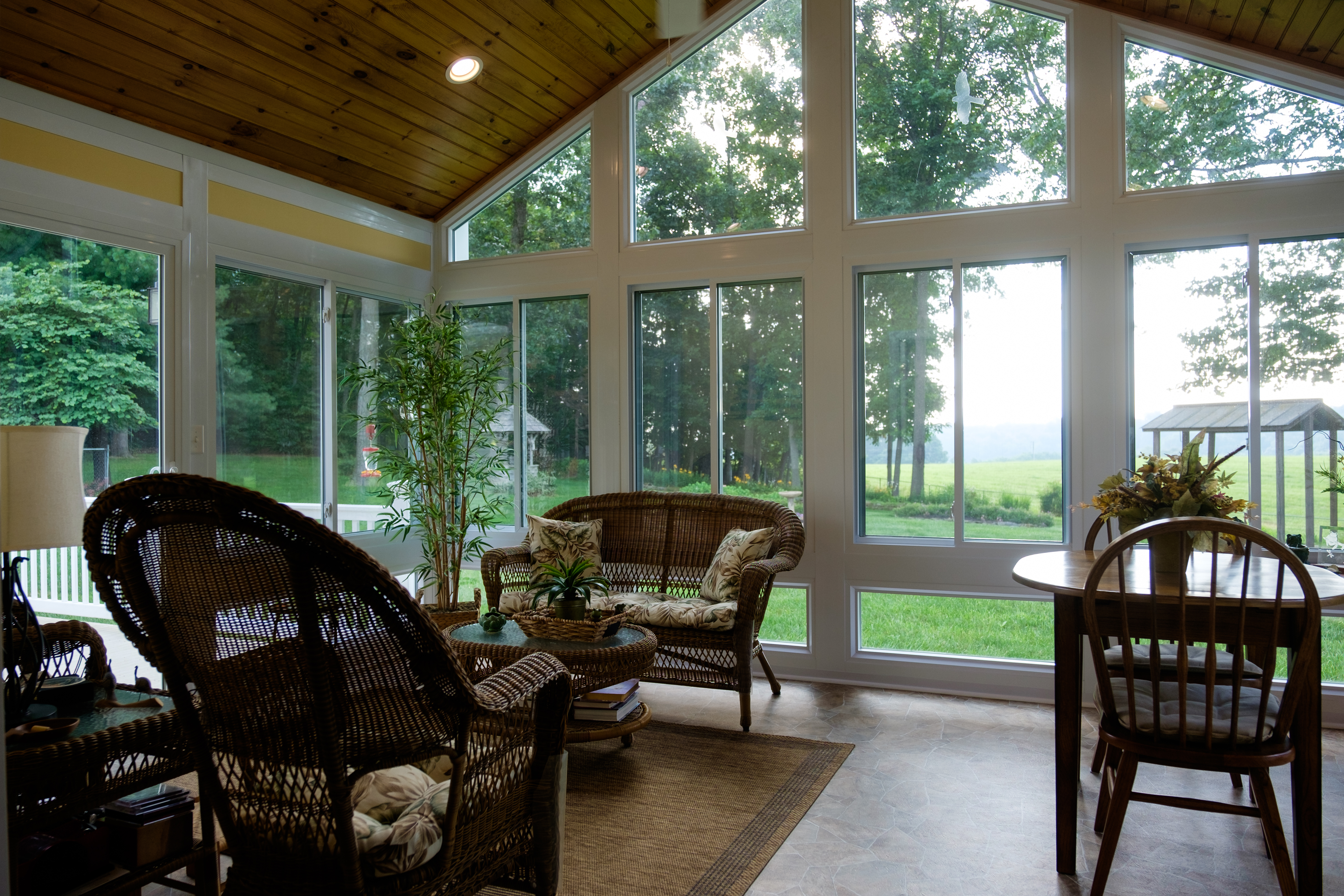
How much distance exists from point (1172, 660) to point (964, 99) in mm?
2883

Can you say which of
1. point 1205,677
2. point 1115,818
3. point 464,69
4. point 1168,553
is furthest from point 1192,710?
point 464,69

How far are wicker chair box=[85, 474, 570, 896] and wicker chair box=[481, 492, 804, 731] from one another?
220 cm

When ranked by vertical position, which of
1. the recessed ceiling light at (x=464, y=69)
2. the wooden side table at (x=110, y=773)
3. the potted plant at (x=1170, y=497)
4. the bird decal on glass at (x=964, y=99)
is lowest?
the wooden side table at (x=110, y=773)

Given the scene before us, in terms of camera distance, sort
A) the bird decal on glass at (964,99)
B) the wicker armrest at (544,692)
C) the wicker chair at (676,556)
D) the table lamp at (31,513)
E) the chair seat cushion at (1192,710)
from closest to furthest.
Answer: the wicker armrest at (544,692) < the table lamp at (31,513) < the chair seat cushion at (1192,710) < the wicker chair at (676,556) < the bird decal on glass at (964,99)

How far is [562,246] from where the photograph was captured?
5.25 m

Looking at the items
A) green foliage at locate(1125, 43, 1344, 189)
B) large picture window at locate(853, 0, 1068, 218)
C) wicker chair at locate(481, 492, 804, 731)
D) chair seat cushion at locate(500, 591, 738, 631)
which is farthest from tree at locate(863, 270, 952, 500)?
chair seat cushion at locate(500, 591, 738, 631)

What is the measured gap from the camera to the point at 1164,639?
2.26 m

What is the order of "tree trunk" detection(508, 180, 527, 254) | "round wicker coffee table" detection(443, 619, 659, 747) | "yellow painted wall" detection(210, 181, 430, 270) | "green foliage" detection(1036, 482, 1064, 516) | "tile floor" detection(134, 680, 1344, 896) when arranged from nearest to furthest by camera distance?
"tile floor" detection(134, 680, 1344, 896) < "round wicker coffee table" detection(443, 619, 659, 747) < "yellow painted wall" detection(210, 181, 430, 270) < "green foliage" detection(1036, 482, 1064, 516) < "tree trunk" detection(508, 180, 527, 254)

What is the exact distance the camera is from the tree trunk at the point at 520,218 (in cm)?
536

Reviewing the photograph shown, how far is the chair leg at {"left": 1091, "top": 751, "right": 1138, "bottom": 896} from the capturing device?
225cm

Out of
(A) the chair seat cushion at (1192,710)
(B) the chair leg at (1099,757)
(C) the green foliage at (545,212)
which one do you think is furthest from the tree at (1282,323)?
(C) the green foliage at (545,212)

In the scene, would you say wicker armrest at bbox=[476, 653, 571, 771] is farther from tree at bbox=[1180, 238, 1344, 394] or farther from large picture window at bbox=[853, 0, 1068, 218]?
tree at bbox=[1180, 238, 1344, 394]

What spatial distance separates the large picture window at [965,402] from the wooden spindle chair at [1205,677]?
2.00 m

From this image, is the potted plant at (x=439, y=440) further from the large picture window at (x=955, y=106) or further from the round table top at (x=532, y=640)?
the large picture window at (x=955, y=106)
